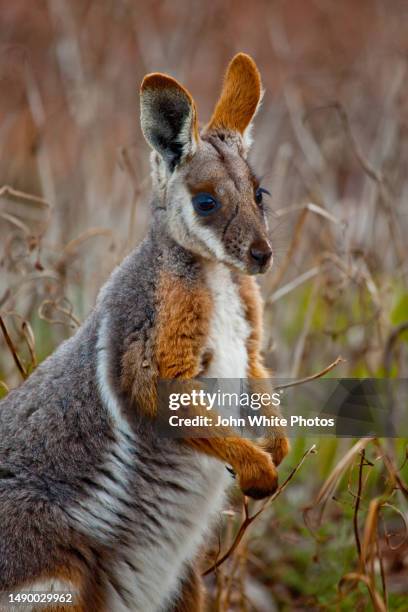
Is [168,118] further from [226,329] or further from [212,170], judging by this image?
[226,329]

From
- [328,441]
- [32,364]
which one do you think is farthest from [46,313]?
[328,441]

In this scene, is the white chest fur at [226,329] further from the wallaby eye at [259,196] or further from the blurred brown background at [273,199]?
the blurred brown background at [273,199]

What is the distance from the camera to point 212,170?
3078 millimetres

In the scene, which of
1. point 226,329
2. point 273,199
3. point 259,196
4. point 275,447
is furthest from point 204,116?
point 275,447

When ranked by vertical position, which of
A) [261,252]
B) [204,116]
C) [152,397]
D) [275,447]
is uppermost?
→ [261,252]

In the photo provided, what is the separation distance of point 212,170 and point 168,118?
0.74 ft

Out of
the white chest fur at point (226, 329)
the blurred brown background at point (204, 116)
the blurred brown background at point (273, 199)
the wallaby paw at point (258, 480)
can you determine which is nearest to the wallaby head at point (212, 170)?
the white chest fur at point (226, 329)

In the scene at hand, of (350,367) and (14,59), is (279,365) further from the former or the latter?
(14,59)

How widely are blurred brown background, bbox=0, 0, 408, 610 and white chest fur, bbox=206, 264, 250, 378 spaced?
1.33 ft

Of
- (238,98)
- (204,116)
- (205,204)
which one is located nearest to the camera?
(205,204)

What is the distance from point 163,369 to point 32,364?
0.96 m

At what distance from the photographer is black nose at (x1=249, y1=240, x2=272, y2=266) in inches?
115

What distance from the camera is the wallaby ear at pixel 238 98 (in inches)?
128

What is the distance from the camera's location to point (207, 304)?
122 inches
